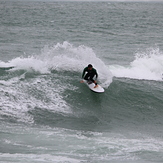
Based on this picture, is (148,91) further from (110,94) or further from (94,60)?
(94,60)

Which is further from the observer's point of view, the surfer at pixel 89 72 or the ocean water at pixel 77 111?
the surfer at pixel 89 72

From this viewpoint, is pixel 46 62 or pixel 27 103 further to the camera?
pixel 46 62

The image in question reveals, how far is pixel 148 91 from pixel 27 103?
20.7ft

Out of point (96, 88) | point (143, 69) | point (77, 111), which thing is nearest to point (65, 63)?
point (96, 88)

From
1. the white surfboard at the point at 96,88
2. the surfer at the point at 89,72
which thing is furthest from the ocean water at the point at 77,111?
the surfer at the point at 89,72

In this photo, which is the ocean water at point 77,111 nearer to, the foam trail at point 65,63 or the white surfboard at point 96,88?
the foam trail at point 65,63

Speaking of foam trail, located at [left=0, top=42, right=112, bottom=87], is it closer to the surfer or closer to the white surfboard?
the white surfboard

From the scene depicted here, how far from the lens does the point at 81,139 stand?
1087 centimetres

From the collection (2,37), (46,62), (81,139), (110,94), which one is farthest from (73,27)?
(81,139)

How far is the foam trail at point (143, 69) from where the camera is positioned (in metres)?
19.9

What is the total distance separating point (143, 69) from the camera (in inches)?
830

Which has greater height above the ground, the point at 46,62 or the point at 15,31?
the point at 15,31

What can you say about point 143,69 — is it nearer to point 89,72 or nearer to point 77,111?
point 89,72

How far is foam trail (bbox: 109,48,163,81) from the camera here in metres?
19.9
